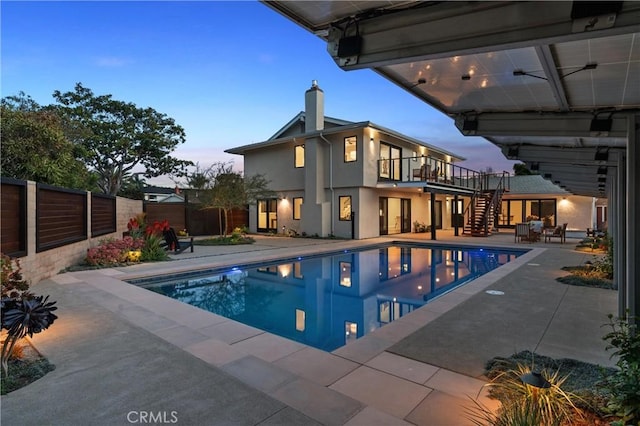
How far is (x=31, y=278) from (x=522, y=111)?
9.03 m

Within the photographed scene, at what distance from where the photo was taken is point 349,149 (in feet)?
58.5

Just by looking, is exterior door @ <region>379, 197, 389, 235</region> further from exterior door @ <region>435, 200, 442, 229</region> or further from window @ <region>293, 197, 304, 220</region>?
exterior door @ <region>435, 200, 442, 229</region>

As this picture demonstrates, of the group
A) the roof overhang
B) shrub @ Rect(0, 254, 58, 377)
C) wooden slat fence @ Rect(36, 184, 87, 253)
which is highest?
the roof overhang

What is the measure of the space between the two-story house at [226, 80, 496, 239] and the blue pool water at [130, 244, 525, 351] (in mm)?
5388

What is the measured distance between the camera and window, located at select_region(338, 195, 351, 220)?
1784 cm

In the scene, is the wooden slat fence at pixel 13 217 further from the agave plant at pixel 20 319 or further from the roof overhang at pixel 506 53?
the roof overhang at pixel 506 53

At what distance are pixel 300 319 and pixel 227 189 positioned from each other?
11282 mm

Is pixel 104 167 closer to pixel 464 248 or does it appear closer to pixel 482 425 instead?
pixel 464 248

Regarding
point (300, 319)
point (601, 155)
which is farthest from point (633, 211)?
point (300, 319)

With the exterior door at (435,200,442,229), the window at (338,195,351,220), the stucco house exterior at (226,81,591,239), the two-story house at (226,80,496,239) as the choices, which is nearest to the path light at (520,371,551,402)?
the stucco house exterior at (226,81,591,239)

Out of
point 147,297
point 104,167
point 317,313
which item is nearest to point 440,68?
point 317,313

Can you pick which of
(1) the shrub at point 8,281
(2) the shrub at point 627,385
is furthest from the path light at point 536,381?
(1) the shrub at point 8,281

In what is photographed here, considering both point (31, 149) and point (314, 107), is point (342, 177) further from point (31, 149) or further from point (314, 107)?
point (31, 149)

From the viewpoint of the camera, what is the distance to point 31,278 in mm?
6719
